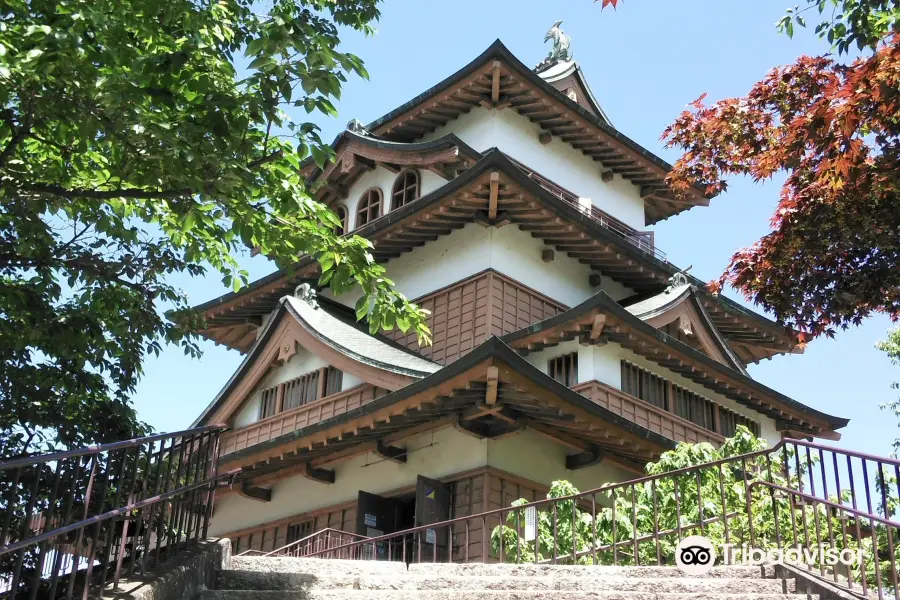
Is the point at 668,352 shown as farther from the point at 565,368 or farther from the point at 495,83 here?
the point at 495,83

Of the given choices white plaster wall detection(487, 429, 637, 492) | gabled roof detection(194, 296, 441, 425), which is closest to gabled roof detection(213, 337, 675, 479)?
white plaster wall detection(487, 429, 637, 492)

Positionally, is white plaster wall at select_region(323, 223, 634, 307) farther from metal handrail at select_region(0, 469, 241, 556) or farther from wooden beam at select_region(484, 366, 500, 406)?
metal handrail at select_region(0, 469, 241, 556)

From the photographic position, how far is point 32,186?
7449 mm

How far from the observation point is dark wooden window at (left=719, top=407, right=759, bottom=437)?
19.8 metres

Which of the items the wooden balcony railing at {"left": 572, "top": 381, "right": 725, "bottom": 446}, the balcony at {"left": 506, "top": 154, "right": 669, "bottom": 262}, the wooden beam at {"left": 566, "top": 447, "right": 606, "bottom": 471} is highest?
the balcony at {"left": 506, "top": 154, "right": 669, "bottom": 262}

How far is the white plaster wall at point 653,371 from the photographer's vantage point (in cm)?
1759

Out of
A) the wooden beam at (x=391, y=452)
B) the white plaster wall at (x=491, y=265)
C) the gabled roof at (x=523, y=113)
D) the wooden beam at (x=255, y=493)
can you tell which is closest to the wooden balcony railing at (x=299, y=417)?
the wooden beam at (x=255, y=493)

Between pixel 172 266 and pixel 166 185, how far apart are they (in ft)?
7.28

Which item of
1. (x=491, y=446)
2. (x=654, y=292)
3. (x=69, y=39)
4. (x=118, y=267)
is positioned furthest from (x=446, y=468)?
(x=69, y=39)

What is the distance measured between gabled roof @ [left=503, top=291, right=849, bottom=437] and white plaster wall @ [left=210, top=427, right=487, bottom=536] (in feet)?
6.80

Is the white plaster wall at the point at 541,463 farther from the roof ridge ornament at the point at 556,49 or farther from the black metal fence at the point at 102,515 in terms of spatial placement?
the roof ridge ornament at the point at 556,49

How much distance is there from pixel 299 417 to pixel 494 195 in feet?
18.6

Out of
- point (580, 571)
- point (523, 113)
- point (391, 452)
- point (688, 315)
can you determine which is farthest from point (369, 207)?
point (580, 571)

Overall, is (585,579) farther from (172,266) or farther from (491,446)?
(491,446)
